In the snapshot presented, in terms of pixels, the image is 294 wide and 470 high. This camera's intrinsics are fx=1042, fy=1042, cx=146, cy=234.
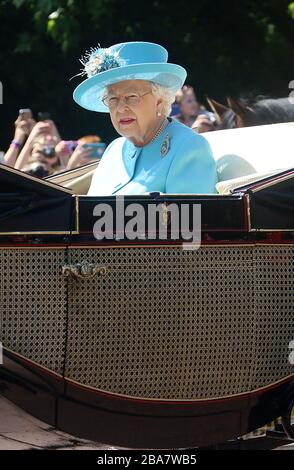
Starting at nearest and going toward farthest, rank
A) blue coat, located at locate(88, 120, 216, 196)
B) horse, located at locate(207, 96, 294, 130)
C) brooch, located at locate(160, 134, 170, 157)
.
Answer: blue coat, located at locate(88, 120, 216, 196) < brooch, located at locate(160, 134, 170, 157) < horse, located at locate(207, 96, 294, 130)

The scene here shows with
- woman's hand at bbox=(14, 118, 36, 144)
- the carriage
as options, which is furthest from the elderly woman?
woman's hand at bbox=(14, 118, 36, 144)

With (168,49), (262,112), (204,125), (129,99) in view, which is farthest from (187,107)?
(129,99)

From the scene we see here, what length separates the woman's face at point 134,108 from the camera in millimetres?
3852

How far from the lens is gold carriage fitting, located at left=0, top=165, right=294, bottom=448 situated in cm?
325

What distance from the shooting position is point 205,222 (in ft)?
11.3

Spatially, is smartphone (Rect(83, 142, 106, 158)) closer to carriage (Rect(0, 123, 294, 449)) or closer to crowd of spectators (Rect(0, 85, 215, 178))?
crowd of spectators (Rect(0, 85, 215, 178))

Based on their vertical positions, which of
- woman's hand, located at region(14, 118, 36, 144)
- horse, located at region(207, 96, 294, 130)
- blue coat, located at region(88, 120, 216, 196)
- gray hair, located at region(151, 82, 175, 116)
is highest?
woman's hand, located at region(14, 118, 36, 144)

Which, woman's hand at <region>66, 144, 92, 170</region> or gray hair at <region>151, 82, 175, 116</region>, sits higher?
woman's hand at <region>66, 144, 92, 170</region>

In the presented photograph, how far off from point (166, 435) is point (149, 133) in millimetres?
1158

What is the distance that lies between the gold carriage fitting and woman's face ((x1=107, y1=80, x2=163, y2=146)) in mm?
454

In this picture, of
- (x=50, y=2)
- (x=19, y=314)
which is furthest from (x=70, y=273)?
(x=50, y=2)

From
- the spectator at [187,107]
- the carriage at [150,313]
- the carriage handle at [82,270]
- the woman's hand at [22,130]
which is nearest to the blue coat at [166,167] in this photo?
the carriage at [150,313]

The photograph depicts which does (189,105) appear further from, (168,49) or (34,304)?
(34,304)

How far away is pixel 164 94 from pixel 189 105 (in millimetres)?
3380
